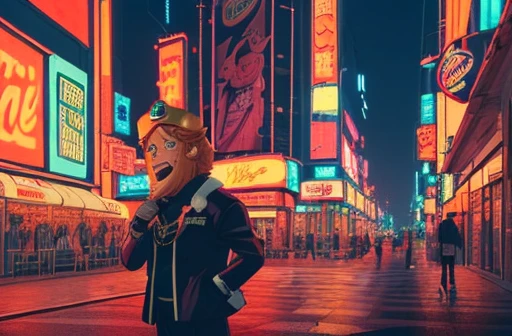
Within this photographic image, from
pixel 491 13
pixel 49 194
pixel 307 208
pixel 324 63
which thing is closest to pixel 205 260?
pixel 491 13

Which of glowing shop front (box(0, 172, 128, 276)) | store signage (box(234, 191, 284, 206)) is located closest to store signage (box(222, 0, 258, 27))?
store signage (box(234, 191, 284, 206))

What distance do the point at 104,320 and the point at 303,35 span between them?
156 ft

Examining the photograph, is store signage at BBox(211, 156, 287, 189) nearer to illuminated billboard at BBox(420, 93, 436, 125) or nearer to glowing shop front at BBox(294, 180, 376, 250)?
glowing shop front at BBox(294, 180, 376, 250)

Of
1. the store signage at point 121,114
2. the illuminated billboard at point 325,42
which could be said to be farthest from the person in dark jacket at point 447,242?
the illuminated billboard at point 325,42

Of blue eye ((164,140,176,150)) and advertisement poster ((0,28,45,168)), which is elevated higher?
advertisement poster ((0,28,45,168))

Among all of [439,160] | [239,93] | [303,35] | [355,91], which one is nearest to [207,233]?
[439,160]

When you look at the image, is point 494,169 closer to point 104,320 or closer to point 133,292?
point 133,292

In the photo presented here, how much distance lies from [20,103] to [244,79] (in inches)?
1108

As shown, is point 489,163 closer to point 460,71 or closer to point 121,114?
point 460,71

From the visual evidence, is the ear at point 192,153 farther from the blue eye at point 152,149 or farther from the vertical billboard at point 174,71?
the vertical billboard at point 174,71

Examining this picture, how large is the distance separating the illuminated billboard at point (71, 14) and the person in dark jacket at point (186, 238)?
75.3 feet

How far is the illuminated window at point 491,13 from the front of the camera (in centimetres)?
1827

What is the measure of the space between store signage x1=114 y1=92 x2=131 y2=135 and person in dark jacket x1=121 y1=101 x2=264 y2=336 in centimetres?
2853

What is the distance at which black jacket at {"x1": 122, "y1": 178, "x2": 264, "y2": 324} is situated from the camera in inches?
148
